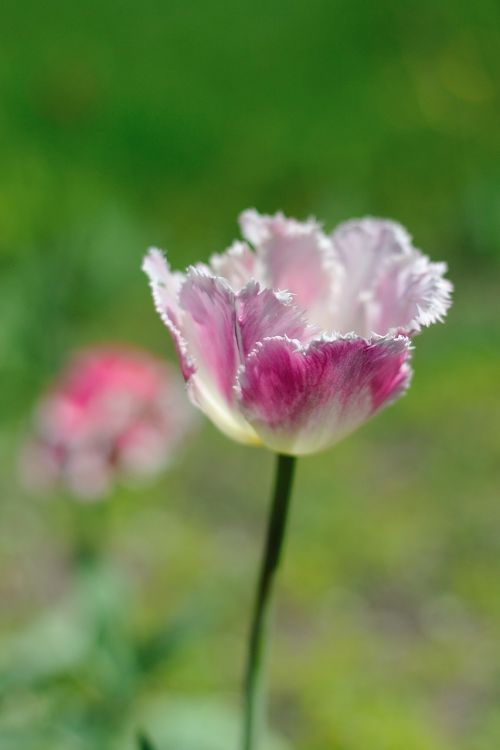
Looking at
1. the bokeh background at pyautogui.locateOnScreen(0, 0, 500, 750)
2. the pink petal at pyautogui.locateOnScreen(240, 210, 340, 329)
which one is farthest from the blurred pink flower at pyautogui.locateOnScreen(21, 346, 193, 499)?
the pink petal at pyautogui.locateOnScreen(240, 210, 340, 329)

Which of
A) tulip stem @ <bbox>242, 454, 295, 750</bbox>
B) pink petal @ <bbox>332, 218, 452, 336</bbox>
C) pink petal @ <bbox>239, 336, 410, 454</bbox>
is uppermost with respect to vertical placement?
pink petal @ <bbox>332, 218, 452, 336</bbox>

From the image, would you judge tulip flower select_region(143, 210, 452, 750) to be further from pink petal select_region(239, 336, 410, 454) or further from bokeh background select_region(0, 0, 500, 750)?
bokeh background select_region(0, 0, 500, 750)

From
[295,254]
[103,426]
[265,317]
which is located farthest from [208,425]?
[265,317]

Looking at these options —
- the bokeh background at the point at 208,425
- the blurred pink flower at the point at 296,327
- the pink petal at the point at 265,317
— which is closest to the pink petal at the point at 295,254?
the blurred pink flower at the point at 296,327

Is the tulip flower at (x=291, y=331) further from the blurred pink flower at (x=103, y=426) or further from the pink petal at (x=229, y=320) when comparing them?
the blurred pink flower at (x=103, y=426)

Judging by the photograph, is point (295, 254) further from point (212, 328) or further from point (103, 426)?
point (103, 426)

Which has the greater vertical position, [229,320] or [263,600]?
[229,320]

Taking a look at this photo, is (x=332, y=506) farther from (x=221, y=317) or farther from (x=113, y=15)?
(x=113, y=15)

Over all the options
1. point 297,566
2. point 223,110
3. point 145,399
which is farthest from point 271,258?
point 223,110
